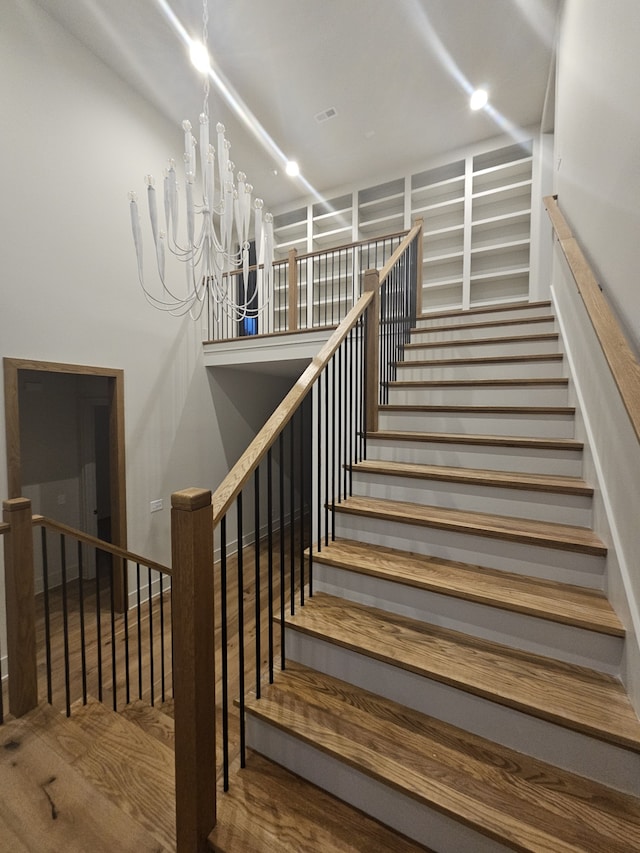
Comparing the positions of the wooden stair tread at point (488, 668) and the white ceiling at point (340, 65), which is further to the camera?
the white ceiling at point (340, 65)

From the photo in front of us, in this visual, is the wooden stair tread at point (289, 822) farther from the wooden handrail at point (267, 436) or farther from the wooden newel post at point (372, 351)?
the wooden newel post at point (372, 351)

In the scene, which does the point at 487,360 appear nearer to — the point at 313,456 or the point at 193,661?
the point at 313,456

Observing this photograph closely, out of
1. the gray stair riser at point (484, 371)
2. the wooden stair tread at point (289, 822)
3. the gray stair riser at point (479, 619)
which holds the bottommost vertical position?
the wooden stair tread at point (289, 822)

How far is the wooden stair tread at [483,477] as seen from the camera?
1683 millimetres

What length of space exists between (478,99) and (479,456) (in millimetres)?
4073

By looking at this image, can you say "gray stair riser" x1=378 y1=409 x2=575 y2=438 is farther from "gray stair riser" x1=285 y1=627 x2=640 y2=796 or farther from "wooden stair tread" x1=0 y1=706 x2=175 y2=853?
"wooden stair tread" x1=0 y1=706 x2=175 y2=853

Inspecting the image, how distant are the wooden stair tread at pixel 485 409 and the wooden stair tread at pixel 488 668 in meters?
1.26

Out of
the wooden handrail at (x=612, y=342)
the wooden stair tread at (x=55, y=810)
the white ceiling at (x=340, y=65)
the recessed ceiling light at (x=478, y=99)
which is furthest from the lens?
the recessed ceiling light at (x=478, y=99)

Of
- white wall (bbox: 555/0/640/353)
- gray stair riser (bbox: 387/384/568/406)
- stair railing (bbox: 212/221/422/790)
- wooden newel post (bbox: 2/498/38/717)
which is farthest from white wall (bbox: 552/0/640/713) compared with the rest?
wooden newel post (bbox: 2/498/38/717)

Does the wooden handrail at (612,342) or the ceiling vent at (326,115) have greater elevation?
the ceiling vent at (326,115)

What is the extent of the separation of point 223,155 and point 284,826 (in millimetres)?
2920

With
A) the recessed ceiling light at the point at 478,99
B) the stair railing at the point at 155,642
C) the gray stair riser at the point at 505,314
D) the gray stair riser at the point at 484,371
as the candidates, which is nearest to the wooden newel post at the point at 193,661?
the stair railing at the point at 155,642

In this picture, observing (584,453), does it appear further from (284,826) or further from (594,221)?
(284,826)

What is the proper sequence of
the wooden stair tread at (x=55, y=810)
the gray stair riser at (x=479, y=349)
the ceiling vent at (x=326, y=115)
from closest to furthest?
the wooden stair tread at (x=55, y=810), the gray stair riser at (x=479, y=349), the ceiling vent at (x=326, y=115)
